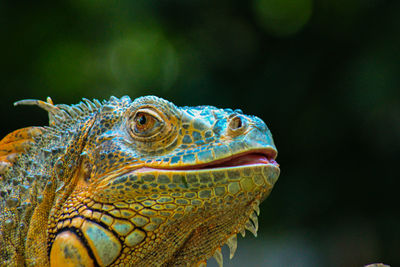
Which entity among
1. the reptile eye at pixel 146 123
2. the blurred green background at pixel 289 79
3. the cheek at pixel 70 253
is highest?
the blurred green background at pixel 289 79

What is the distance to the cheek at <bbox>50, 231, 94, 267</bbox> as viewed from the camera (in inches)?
92.4

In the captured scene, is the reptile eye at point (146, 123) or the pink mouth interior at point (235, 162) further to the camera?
the reptile eye at point (146, 123)

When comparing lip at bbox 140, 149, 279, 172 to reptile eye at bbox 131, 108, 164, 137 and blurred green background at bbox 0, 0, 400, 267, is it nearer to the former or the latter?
reptile eye at bbox 131, 108, 164, 137

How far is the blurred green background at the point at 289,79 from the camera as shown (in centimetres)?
911

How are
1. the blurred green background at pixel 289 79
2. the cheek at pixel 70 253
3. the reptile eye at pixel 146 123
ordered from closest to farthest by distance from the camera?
the cheek at pixel 70 253 < the reptile eye at pixel 146 123 < the blurred green background at pixel 289 79

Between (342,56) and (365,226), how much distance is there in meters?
3.90

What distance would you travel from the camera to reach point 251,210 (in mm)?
2625

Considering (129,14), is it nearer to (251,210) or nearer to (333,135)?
(333,135)

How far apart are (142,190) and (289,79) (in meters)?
7.69

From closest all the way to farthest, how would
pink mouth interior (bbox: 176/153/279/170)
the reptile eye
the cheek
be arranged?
the cheek
pink mouth interior (bbox: 176/153/279/170)
the reptile eye

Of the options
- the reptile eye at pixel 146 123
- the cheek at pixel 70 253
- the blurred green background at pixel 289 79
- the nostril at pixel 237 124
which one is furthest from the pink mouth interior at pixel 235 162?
the blurred green background at pixel 289 79

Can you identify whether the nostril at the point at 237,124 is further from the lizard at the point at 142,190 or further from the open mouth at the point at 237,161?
the open mouth at the point at 237,161

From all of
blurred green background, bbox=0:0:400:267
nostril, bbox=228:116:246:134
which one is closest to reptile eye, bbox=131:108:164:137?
nostril, bbox=228:116:246:134

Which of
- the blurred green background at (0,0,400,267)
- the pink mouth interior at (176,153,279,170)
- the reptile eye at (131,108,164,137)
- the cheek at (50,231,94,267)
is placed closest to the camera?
the cheek at (50,231,94,267)
